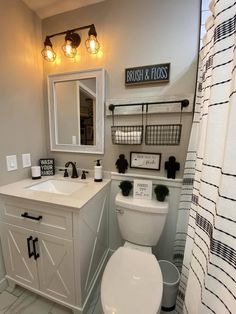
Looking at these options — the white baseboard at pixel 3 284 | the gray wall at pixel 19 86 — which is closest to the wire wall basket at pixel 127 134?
the gray wall at pixel 19 86

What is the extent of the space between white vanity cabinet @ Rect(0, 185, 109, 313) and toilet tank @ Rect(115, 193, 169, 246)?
0.22 meters

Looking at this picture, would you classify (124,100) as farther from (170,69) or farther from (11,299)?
(11,299)

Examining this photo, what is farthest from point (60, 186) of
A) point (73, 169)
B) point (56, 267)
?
point (56, 267)

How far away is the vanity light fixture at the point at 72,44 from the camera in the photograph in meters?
1.30

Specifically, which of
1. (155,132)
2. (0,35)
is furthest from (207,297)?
(0,35)

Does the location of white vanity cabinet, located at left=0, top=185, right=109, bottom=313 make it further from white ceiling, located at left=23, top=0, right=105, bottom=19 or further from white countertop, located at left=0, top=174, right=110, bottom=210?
white ceiling, located at left=23, top=0, right=105, bottom=19

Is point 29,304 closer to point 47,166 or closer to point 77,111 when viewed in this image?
point 47,166

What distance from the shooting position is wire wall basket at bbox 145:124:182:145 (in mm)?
1255

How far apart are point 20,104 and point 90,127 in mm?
639

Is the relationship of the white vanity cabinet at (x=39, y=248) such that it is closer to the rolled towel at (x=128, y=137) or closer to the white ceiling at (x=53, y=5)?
the rolled towel at (x=128, y=137)

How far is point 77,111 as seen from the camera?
154 centimetres

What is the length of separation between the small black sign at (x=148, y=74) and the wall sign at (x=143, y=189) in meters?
0.83

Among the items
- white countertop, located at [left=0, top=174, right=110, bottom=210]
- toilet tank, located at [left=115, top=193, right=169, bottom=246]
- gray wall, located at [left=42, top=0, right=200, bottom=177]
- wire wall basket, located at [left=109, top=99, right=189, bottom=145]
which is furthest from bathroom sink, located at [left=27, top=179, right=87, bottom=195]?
wire wall basket, located at [left=109, top=99, right=189, bottom=145]

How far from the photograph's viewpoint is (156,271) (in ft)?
3.31
